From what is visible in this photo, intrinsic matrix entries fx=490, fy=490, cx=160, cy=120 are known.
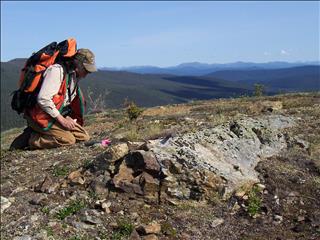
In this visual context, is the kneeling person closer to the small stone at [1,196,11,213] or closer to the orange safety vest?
the orange safety vest

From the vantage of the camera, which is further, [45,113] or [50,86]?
[45,113]

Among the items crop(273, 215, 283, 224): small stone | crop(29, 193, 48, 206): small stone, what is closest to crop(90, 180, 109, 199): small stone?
crop(29, 193, 48, 206): small stone

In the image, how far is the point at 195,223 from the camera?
5.82m

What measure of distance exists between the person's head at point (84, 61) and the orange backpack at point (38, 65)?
10 cm

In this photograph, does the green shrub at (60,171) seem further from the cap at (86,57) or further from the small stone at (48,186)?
the cap at (86,57)

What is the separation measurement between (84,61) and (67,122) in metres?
1.11

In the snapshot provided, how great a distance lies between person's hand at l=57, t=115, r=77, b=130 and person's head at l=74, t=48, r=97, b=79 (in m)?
0.82

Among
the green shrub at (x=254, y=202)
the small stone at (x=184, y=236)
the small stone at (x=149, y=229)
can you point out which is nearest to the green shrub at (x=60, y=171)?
the small stone at (x=149, y=229)

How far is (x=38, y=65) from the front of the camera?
7977 mm

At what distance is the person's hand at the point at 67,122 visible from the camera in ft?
27.1

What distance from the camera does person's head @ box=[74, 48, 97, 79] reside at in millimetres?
8078

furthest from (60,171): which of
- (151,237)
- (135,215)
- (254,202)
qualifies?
(254,202)

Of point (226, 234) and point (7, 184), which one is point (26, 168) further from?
point (226, 234)

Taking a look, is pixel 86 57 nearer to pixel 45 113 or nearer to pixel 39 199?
pixel 45 113
